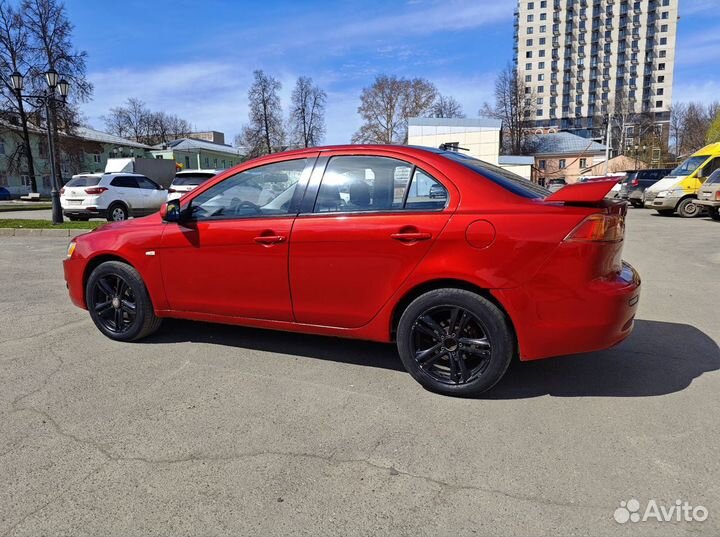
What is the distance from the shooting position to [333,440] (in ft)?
9.04

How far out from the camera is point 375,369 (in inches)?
148

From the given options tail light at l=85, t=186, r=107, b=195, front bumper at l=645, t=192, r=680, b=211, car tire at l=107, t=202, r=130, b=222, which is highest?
tail light at l=85, t=186, r=107, b=195

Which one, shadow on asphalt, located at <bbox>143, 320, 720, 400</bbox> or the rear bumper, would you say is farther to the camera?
shadow on asphalt, located at <bbox>143, 320, 720, 400</bbox>

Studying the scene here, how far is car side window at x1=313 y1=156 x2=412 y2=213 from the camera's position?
11.1 ft

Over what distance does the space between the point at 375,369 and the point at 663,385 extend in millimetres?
2017

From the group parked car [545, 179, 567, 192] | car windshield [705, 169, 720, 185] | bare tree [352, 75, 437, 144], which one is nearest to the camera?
parked car [545, 179, 567, 192]

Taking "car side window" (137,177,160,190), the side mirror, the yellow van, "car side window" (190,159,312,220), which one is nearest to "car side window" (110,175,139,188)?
"car side window" (137,177,160,190)

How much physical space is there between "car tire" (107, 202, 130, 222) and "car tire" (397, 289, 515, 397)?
531 inches

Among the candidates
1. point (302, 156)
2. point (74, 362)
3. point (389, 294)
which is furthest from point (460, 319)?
point (74, 362)

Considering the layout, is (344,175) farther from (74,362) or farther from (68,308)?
(68,308)

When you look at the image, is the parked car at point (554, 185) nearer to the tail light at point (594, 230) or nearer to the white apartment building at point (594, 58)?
the tail light at point (594, 230)

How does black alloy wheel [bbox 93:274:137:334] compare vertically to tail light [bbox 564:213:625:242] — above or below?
below

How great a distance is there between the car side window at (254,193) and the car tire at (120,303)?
88 cm

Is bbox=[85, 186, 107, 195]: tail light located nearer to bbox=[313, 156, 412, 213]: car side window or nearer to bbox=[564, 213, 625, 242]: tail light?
bbox=[313, 156, 412, 213]: car side window
